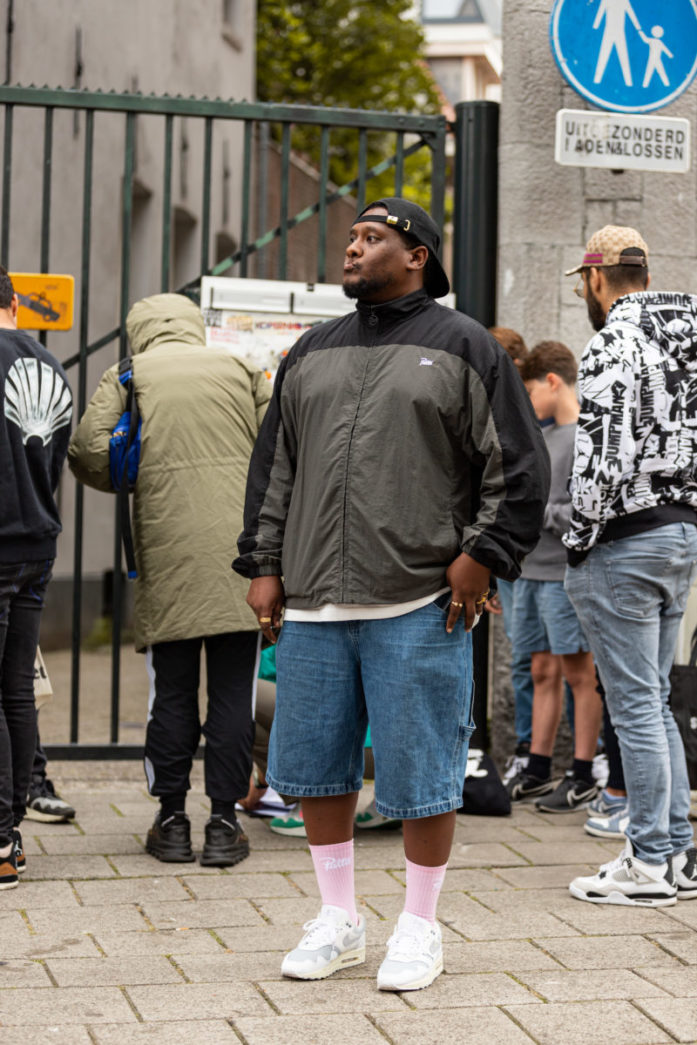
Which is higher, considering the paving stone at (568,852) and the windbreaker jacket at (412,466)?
the windbreaker jacket at (412,466)

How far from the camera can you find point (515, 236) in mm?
6227

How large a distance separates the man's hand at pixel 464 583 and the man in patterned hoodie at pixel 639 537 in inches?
33.8

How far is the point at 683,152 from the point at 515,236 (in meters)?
0.76

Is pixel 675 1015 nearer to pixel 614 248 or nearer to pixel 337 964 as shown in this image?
pixel 337 964

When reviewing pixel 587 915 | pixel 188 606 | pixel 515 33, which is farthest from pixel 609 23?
pixel 587 915

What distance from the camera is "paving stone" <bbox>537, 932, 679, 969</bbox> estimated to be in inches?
150

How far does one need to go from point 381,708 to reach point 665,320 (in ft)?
Result: 5.24

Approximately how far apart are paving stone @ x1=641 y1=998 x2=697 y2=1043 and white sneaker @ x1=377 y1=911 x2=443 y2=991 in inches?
20.3

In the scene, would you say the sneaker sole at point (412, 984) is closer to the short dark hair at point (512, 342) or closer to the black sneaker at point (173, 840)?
the black sneaker at point (173, 840)

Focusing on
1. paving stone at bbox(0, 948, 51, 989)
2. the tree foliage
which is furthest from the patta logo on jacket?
the tree foliage

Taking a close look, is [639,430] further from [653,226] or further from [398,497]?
[653,226]

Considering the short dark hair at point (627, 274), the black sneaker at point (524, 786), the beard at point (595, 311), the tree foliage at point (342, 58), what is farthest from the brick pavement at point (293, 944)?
the tree foliage at point (342, 58)

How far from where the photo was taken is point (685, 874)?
4523 millimetres

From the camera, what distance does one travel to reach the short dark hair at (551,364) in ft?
18.7
